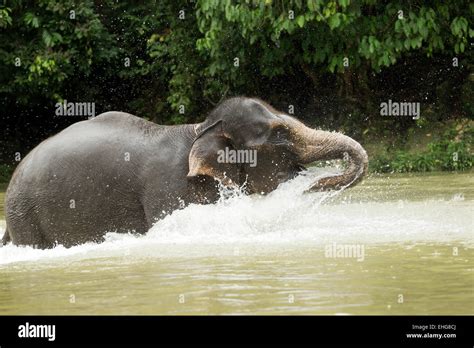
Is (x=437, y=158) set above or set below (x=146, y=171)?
above

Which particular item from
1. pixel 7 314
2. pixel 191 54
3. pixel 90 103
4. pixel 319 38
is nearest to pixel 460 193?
pixel 319 38

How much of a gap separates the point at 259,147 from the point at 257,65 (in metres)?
10.3

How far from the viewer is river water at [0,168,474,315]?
593cm

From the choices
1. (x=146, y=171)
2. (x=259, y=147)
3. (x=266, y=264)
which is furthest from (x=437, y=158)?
(x=266, y=264)

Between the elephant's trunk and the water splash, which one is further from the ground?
the elephant's trunk

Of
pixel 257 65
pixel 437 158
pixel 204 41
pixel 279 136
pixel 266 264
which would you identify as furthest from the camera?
pixel 257 65

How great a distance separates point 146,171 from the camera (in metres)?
8.65

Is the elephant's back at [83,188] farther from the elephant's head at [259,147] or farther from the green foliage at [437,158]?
the green foliage at [437,158]

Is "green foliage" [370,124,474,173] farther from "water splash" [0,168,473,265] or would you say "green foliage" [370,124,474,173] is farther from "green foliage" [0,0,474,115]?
"water splash" [0,168,473,265]

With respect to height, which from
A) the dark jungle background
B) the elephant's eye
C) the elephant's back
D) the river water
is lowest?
the river water

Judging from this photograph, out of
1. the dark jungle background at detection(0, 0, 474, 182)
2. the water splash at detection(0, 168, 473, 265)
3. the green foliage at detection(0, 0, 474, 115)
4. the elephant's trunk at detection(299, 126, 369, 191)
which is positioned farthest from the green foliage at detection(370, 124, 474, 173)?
the elephant's trunk at detection(299, 126, 369, 191)

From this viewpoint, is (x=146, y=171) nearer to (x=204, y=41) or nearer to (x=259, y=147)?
(x=259, y=147)

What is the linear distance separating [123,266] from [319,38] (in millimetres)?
9666

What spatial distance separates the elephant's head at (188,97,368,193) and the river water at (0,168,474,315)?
6.3 inches
